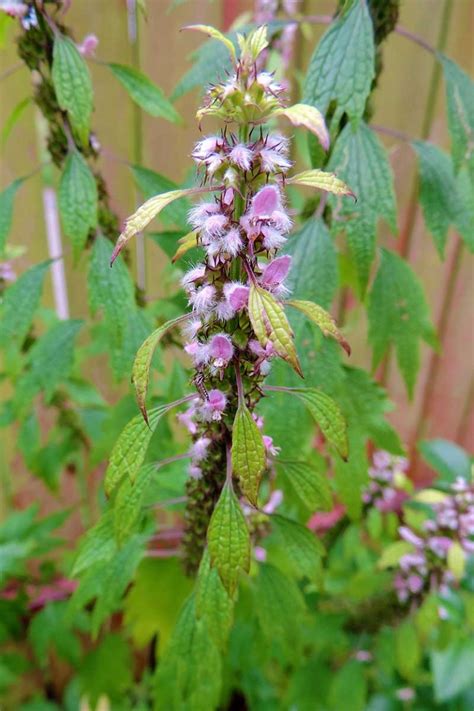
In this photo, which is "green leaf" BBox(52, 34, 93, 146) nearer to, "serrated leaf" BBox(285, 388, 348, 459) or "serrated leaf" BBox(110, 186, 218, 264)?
"serrated leaf" BBox(110, 186, 218, 264)

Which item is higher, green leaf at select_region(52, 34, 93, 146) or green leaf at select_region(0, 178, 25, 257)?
green leaf at select_region(52, 34, 93, 146)

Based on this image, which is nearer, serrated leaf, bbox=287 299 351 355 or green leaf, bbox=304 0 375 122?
serrated leaf, bbox=287 299 351 355

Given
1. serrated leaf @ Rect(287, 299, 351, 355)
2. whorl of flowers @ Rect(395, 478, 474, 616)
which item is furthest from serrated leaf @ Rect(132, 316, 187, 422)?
whorl of flowers @ Rect(395, 478, 474, 616)

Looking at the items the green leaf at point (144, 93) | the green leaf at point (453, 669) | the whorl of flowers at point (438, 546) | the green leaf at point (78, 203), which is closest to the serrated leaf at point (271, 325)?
the green leaf at point (78, 203)

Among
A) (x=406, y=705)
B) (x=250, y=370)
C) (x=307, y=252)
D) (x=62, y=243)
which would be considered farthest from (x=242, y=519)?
(x=406, y=705)

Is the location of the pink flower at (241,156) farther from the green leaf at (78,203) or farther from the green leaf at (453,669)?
the green leaf at (453,669)

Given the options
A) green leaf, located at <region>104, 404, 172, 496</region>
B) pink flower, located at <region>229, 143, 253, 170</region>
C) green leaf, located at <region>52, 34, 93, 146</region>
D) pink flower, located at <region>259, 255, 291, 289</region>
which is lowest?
green leaf, located at <region>104, 404, 172, 496</region>

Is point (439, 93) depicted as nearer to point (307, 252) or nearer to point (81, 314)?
point (307, 252)
